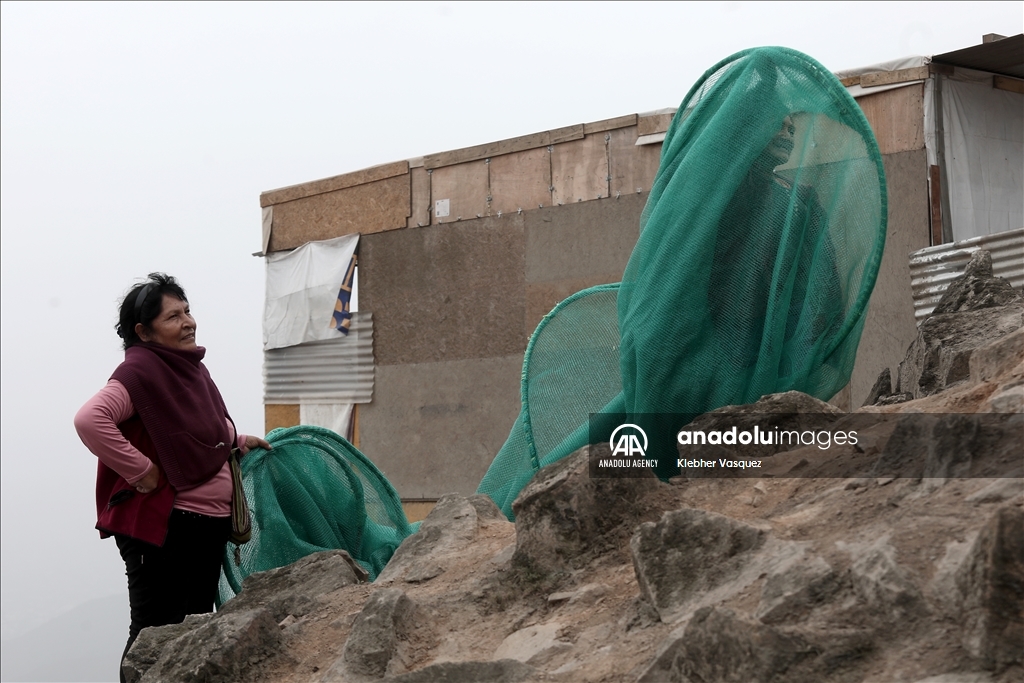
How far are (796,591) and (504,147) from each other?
7.22m

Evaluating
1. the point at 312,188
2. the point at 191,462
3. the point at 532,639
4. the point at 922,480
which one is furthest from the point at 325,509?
the point at 312,188

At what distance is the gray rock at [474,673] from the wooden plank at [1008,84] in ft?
19.6

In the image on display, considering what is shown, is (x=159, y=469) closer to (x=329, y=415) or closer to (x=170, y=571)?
(x=170, y=571)

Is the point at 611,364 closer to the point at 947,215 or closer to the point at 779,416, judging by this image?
the point at 779,416

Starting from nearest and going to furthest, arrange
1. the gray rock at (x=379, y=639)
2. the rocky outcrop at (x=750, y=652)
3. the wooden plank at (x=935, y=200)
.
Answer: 1. the rocky outcrop at (x=750, y=652)
2. the gray rock at (x=379, y=639)
3. the wooden plank at (x=935, y=200)

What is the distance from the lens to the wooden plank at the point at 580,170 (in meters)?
8.31

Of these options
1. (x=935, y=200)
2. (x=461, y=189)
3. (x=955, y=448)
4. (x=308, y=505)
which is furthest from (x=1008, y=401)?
(x=461, y=189)

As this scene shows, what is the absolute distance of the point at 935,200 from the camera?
262 inches

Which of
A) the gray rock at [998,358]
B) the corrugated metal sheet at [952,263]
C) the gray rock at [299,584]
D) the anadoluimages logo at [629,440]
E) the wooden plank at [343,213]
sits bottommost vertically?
the gray rock at [299,584]

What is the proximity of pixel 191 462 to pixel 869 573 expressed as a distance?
7.61 ft

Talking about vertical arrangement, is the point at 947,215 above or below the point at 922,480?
above

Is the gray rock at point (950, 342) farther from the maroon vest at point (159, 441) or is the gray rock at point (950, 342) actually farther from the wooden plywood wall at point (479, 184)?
the wooden plywood wall at point (479, 184)

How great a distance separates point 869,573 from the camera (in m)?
1.95

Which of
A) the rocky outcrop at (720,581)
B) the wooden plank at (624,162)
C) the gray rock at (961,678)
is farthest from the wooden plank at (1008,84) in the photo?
the gray rock at (961,678)
